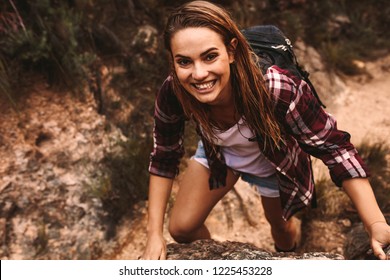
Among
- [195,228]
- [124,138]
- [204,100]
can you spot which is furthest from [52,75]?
[204,100]

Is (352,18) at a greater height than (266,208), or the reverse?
(352,18)

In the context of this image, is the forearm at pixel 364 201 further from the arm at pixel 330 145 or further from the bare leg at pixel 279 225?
the bare leg at pixel 279 225

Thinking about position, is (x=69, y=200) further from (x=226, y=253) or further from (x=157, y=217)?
(x=226, y=253)

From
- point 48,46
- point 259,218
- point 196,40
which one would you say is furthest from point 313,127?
point 48,46

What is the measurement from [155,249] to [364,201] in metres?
0.94

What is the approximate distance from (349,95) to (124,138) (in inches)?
107

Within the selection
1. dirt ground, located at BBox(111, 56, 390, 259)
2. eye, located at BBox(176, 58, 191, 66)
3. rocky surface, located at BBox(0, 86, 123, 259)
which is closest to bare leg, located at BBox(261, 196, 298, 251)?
dirt ground, located at BBox(111, 56, 390, 259)

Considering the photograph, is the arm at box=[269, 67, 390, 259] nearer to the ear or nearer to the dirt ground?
the ear

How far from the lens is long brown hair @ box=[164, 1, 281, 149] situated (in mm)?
1686

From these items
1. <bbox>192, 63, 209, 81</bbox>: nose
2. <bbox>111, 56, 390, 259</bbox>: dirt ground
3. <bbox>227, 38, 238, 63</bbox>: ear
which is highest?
<bbox>227, 38, 238, 63</bbox>: ear

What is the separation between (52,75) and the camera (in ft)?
11.2

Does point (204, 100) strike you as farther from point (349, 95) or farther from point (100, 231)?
point (349, 95)

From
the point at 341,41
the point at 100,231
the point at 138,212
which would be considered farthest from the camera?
the point at 341,41

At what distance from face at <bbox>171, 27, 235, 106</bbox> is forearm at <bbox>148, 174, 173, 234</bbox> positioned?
567 mm
